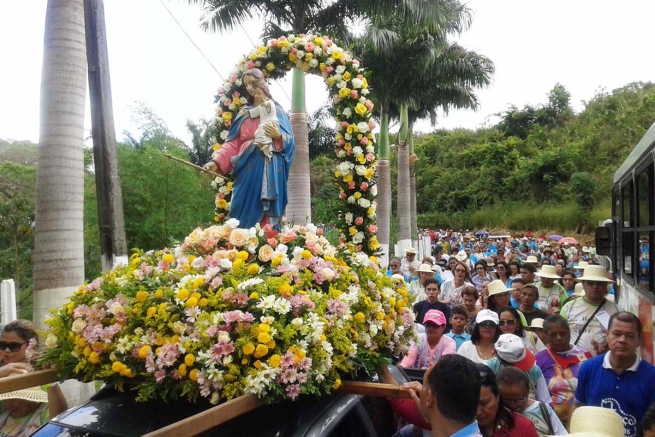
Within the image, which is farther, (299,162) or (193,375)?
(299,162)

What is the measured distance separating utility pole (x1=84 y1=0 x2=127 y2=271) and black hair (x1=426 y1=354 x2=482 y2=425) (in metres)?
7.02

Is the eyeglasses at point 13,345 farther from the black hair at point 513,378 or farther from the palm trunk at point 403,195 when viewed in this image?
the palm trunk at point 403,195

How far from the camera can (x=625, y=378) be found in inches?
150

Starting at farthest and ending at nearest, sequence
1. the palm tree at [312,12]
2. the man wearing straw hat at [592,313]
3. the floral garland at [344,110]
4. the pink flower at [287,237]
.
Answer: the palm tree at [312,12] → the floral garland at [344,110] → the man wearing straw hat at [592,313] → the pink flower at [287,237]

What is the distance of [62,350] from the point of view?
2791 millimetres

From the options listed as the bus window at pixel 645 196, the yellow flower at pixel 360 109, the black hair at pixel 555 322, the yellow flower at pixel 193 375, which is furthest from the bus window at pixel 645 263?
the yellow flower at pixel 193 375

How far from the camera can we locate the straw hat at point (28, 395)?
3244 millimetres

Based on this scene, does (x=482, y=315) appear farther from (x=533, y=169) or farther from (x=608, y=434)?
(x=533, y=169)

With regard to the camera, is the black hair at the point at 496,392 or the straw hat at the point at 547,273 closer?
the black hair at the point at 496,392

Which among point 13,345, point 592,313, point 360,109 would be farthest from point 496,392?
point 360,109

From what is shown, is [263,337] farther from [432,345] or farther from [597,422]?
[432,345]

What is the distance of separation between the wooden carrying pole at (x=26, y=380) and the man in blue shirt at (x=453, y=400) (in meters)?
1.82

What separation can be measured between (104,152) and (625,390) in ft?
25.1

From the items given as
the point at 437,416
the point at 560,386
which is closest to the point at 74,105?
the point at 437,416
